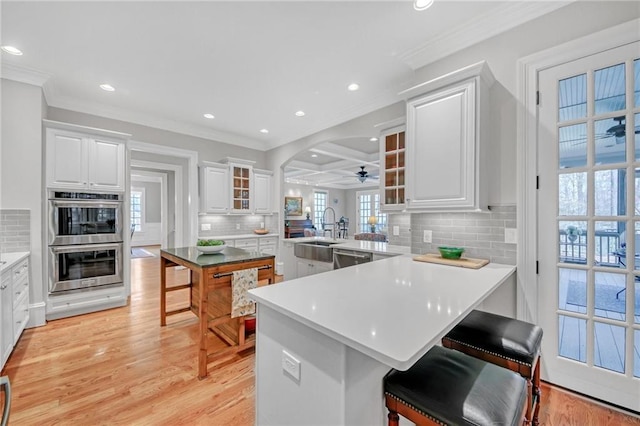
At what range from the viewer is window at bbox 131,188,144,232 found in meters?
9.84

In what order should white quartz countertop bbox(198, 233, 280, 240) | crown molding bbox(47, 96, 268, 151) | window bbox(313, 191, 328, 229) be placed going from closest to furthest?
crown molding bbox(47, 96, 268, 151) < white quartz countertop bbox(198, 233, 280, 240) < window bbox(313, 191, 328, 229)

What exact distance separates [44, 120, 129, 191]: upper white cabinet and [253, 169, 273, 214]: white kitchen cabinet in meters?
2.31

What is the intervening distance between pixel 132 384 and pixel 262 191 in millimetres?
4034

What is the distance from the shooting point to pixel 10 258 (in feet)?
8.43

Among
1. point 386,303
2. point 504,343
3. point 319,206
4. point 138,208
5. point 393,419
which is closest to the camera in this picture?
point 393,419

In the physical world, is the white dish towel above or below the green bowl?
below

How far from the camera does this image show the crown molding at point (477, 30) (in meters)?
A: 1.97

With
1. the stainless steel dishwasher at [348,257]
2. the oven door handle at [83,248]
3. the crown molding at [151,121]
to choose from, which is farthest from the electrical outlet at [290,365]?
the crown molding at [151,121]

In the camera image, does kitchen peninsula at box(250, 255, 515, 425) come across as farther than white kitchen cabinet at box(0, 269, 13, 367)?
No

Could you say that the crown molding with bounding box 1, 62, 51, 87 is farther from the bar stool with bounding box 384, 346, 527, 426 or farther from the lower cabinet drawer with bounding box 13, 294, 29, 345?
the bar stool with bounding box 384, 346, 527, 426

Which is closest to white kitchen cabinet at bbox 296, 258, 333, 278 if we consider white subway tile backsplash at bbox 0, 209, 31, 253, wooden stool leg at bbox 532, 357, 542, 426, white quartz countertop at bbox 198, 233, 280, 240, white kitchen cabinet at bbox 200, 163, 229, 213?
white quartz countertop at bbox 198, 233, 280, 240

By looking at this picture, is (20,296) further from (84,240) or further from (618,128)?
(618,128)

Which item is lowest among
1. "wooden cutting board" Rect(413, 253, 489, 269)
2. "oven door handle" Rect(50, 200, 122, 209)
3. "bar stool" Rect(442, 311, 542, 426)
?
"bar stool" Rect(442, 311, 542, 426)

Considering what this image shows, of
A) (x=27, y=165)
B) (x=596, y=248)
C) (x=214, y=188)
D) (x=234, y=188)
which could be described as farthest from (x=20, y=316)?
(x=596, y=248)
